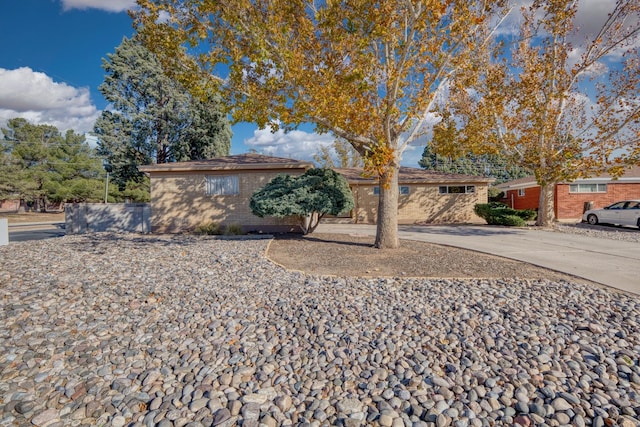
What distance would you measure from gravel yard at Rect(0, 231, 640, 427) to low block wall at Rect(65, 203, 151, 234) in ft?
29.8

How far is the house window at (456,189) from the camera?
1792 cm

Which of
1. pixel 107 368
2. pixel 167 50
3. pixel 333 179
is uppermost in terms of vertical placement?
pixel 167 50

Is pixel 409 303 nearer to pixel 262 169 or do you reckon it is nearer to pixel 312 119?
A: pixel 312 119

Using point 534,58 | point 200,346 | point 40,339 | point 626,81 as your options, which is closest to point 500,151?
point 534,58

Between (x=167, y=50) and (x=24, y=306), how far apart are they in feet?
19.4

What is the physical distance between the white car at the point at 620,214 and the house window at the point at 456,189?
19.2ft

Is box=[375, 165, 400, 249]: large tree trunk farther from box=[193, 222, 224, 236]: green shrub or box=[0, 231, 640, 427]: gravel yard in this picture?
box=[193, 222, 224, 236]: green shrub

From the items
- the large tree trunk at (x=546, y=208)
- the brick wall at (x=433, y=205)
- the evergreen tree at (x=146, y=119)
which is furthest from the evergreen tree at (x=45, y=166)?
the large tree trunk at (x=546, y=208)

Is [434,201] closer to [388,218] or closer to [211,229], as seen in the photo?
[388,218]

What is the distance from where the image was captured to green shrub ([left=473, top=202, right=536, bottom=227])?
47.4 ft

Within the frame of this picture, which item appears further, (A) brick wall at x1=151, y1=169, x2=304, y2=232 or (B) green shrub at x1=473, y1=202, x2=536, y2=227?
(B) green shrub at x1=473, y1=202, x2=536, y2=227

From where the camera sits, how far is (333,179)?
1010cm

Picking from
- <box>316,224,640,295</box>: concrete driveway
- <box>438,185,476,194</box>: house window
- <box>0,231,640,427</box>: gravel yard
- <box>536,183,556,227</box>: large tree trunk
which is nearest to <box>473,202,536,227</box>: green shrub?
<box>536,183,556,227</box>: large tree trunk

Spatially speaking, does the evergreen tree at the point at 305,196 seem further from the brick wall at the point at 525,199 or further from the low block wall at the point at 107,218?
the brick wall at the point at 525,199
